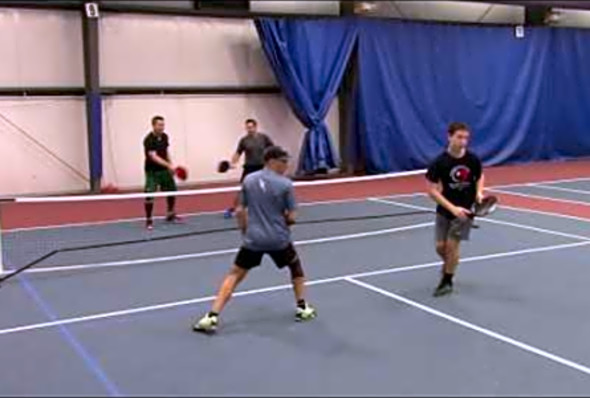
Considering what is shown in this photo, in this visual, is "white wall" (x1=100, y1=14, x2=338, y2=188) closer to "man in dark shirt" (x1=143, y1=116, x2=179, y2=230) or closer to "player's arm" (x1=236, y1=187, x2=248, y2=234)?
"man in dark shirt" (x1=143, y1=116, x2=179, y2=230)

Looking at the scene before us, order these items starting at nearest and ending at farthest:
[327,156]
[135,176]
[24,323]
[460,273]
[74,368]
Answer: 1. [74,368]
2. [24,323]
3. [460,273]
4. [135,176]
5. [327,156]

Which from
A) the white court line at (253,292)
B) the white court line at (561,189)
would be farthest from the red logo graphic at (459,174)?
the white court line at (561,189)

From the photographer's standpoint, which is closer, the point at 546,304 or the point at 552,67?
the point at 546,304

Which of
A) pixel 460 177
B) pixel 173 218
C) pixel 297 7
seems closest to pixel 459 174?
pixel 460 177

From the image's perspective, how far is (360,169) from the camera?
18.6 meters

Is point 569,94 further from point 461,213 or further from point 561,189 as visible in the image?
point 461,213

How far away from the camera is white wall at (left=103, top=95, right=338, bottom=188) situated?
1600 cm

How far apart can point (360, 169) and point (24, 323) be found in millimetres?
12627

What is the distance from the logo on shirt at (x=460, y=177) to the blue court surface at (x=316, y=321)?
1.09 m

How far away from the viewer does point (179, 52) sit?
16484mm

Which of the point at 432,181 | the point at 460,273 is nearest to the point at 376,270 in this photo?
the point at 460,273

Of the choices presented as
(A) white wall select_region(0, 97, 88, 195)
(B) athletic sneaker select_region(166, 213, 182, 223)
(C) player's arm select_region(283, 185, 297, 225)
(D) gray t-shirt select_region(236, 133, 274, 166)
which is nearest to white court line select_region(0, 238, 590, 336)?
(C) player's arm select_region(283, 185, 297, 225)

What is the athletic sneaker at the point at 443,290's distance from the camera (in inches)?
294

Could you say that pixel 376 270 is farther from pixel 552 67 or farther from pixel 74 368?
pixel 552 67
